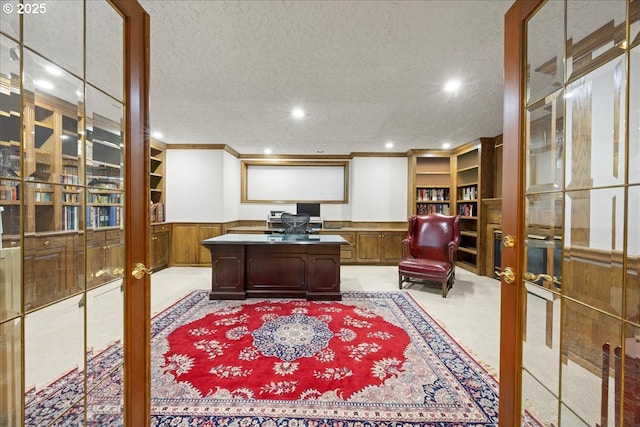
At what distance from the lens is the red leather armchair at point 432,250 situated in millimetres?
3596

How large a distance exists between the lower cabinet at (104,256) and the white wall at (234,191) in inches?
173

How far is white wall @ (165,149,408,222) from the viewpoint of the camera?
17.2 feet

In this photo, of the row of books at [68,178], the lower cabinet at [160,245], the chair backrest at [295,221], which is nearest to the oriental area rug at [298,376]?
the row of books at [68,178]

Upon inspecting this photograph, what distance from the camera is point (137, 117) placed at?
1.11 metres

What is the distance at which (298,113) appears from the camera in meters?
3.48

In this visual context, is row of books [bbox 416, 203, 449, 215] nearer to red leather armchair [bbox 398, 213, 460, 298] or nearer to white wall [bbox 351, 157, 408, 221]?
white wall [bbox 351, 157, 408, 221]

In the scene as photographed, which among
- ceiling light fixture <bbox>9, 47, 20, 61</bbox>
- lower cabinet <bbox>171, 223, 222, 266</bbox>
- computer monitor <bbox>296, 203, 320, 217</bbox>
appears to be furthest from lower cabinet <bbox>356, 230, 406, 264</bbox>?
ceiling light fixture <bbox>9, 47, 20, 61</bbox>

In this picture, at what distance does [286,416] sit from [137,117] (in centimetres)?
176

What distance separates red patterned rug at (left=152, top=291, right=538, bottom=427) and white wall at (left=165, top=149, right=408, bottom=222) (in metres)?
2.86

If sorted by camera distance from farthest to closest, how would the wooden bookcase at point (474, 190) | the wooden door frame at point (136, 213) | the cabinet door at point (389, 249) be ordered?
the cabinet door at point (389, 249) < the wooden bookcase at point (474, 190) < the wooden door frame at point (136, 213)

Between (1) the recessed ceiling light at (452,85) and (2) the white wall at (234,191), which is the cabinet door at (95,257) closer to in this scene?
(1) the recessed ceiling light at (452,85)

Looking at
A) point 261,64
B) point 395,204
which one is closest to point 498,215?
point 395,204

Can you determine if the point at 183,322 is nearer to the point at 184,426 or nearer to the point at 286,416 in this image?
the point at 184,426

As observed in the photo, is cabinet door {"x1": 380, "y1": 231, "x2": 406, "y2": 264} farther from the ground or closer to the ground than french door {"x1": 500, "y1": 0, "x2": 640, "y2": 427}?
closer to the ground
